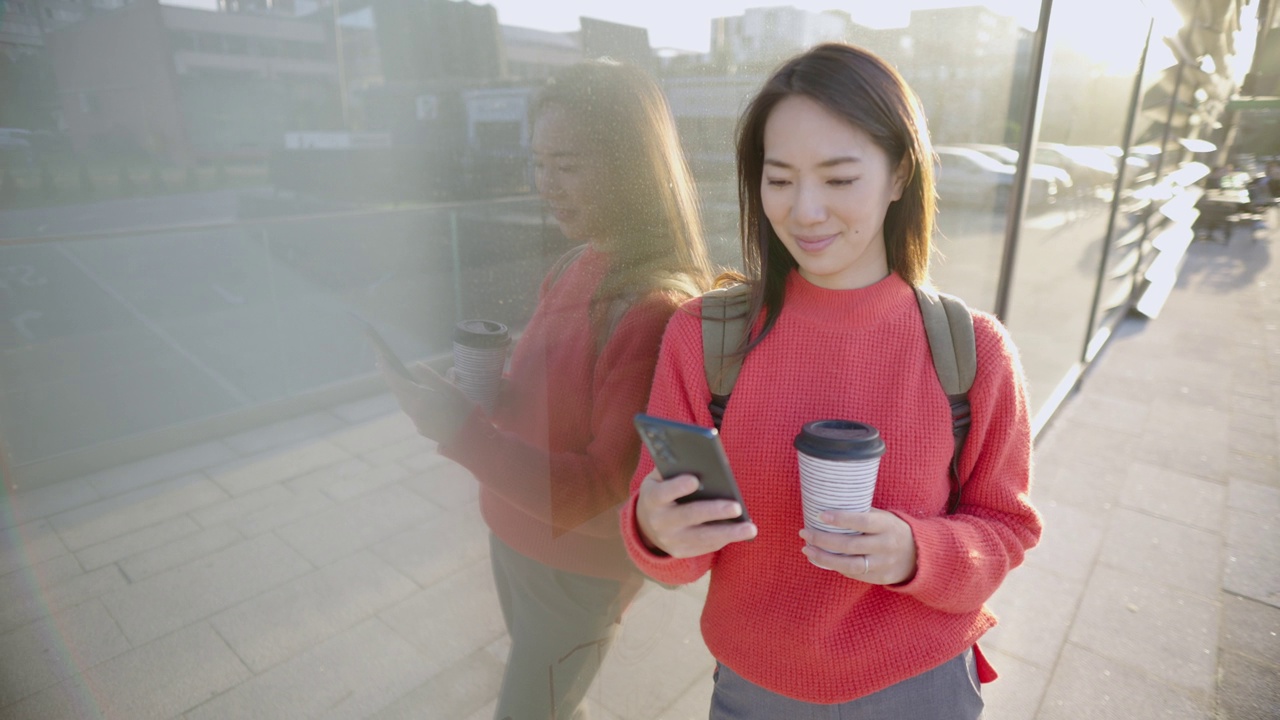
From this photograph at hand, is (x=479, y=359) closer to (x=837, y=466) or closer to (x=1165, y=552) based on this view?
(x=837, y=466)

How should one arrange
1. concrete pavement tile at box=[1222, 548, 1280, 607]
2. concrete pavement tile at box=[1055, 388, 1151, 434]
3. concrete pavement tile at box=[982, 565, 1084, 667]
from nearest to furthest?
1. concrete pavement tile at box=[982, 565, 1084, 667]
2. concrete pavement tile at box=[1222, 548, 1280, 607]
3. concrete pavement tile at box=[1055, 388, 1151, 434]

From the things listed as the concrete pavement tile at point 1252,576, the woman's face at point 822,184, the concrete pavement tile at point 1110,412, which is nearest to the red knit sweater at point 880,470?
the woman's face at point 822,184

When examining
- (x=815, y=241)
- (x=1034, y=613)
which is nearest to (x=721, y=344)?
(x=815, y=241)

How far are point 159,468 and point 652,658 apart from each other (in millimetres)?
1679

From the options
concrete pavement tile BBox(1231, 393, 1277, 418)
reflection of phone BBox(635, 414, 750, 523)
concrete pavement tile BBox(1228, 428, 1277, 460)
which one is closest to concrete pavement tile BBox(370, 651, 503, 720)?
reflection of phone BBox(635, 414, 750, 523)

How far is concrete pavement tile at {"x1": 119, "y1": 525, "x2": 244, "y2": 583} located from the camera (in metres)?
1.19

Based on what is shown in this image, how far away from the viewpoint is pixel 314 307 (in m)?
1.25

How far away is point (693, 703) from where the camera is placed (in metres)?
2.50

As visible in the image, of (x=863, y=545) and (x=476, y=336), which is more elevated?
(x=476, y=336)

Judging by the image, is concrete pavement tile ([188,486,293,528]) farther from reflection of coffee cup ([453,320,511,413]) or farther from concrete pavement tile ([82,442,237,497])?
reflection of coffee cup ([453,320,511,413])

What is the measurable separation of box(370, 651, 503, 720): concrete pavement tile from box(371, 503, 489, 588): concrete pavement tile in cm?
21

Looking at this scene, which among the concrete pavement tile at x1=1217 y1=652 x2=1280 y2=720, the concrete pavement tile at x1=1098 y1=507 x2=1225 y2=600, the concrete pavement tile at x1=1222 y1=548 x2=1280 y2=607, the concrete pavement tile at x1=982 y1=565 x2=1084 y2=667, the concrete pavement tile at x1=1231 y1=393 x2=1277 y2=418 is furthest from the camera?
the concrete pavement tile at x1=1231 y1=393 x2=1277 y2=418

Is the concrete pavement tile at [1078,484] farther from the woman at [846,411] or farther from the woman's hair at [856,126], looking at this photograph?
the woman's hair at [856,126]

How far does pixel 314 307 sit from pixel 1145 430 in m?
5.65
